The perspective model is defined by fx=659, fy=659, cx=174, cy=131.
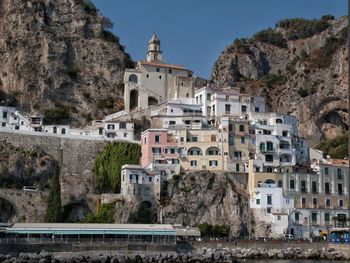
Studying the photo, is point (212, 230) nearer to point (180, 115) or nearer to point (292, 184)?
point (292, 184)

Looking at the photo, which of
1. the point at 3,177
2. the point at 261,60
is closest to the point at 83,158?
the point at 3,177

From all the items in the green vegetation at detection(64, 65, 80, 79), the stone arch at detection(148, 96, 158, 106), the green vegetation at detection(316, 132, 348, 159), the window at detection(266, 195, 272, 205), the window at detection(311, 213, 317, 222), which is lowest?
the window at detection(311, 213, 317, 222)

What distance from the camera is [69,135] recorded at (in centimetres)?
7319

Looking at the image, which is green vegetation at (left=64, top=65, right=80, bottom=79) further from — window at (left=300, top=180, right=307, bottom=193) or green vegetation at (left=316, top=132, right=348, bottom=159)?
window at (left=300, top=180, right=307, bottom=193)

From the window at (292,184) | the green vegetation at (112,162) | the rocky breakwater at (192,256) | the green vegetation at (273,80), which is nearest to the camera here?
the rocky breakwater at (192,256)

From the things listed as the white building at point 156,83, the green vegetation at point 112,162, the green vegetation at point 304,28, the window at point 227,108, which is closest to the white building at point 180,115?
the window at point 227,108

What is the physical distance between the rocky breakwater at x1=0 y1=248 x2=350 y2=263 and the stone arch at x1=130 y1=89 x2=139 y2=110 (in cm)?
3217

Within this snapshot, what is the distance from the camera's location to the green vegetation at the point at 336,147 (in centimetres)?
8475

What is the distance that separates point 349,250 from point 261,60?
6803 centimetres

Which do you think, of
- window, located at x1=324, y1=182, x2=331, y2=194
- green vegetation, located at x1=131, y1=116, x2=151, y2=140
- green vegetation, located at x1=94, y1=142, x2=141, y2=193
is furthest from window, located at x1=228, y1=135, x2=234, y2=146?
green vegetation, located at x1=131, y1=116, x2=151, y2=140

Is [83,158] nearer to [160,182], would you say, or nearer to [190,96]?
[160,182]

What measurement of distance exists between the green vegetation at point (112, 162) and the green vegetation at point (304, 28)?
2503 inches

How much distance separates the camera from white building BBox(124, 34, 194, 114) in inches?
3322

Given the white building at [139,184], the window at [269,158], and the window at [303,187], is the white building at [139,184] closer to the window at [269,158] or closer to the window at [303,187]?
the window at [269,158]
